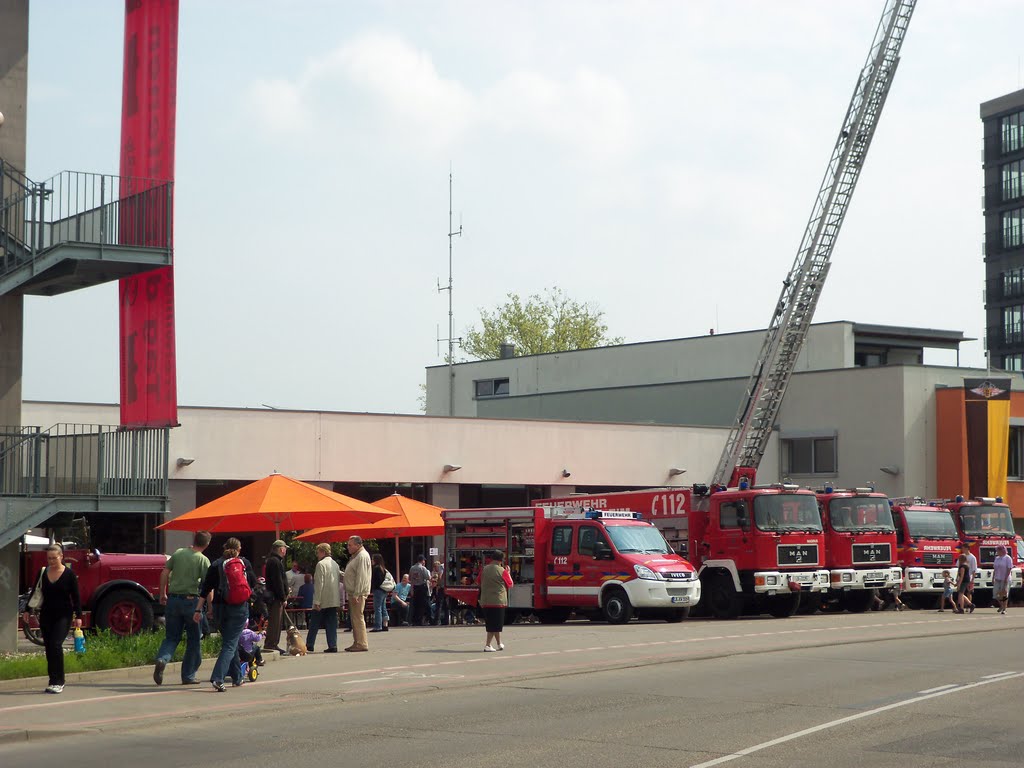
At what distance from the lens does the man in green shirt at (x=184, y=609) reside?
55.1ft

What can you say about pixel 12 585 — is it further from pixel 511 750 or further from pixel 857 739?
pixel 857 739

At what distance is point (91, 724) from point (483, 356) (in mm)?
77299

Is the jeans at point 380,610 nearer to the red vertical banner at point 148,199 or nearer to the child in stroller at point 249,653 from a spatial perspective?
the red vertical banner at point 148,199

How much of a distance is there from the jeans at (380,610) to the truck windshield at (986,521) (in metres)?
16.8

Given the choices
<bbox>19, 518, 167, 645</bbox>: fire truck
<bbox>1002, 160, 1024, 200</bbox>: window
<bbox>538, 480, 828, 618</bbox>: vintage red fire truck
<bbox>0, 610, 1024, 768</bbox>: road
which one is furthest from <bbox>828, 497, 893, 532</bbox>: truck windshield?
<bbox>1002, 160, 1024, 200</bbox>: window

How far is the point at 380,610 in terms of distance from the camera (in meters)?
28.2

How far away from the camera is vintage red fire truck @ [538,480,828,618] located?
102 feet

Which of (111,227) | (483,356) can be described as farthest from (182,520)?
(483,356)

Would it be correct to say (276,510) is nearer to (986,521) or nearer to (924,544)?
(924,544)

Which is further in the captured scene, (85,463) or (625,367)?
(625,367)

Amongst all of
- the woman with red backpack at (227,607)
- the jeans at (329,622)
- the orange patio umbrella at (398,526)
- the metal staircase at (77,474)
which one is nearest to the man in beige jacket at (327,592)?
the jeans at (329,622)

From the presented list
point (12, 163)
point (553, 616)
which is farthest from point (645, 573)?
point (12, 163)

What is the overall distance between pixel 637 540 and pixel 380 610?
18.2 ft

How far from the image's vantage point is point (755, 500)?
3150 cm
